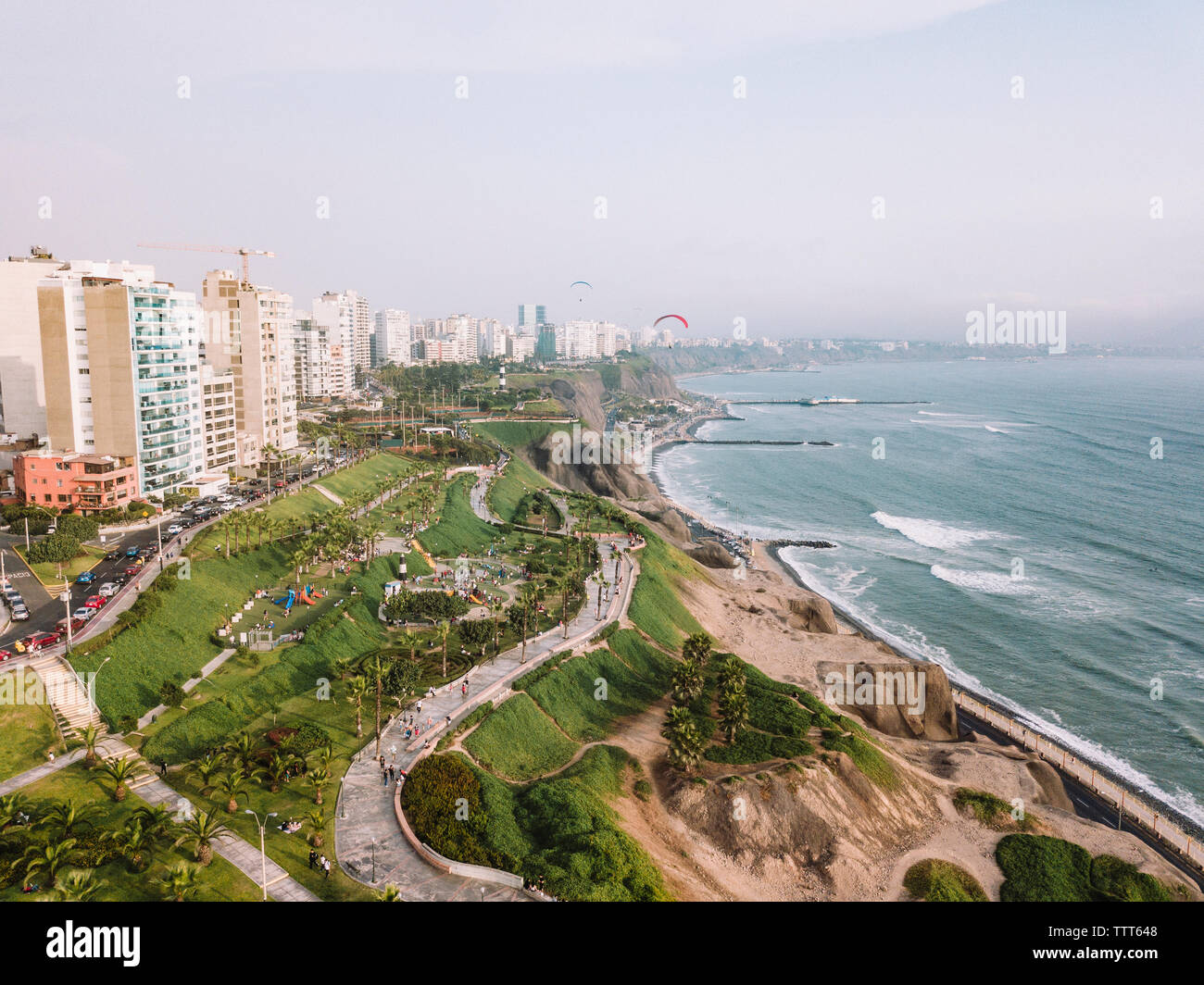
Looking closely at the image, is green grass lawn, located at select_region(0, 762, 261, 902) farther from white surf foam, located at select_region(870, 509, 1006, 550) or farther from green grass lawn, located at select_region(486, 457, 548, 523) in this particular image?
white surf foam, located at select_region(870, 509, 1006, 550)

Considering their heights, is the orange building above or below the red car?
above

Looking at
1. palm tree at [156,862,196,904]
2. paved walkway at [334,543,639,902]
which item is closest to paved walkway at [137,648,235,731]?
paved walkway at [334,543,639,902]

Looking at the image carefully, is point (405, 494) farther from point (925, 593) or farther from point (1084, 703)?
point (1084, 703)

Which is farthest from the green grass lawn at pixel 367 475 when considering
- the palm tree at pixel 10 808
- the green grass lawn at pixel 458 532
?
the palm tree at pixel 10 808

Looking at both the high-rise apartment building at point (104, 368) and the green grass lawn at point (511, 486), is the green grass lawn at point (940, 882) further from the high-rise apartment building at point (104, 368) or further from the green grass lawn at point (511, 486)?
the high-rise apartment building at point (104, 368)

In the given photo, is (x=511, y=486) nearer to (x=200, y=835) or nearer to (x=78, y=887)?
(x=200, y=835)

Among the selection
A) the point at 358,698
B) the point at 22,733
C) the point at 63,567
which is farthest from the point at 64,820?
the point at 63,567
